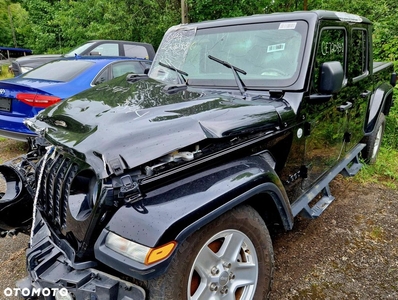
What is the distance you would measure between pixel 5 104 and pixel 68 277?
14.1ft

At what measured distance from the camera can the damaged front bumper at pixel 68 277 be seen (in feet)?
5.35

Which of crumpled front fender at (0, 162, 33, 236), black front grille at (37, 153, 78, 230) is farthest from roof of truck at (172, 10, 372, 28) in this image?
crumpled front fender at (0, 162, 33, 236)

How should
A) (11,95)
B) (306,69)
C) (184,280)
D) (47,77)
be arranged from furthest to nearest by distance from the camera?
1. (47,77)
2. (11,95)
3. (306,69)
4. (184,280)

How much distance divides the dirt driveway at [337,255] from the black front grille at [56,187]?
1.03 meters

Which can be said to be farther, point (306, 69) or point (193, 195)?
point (306, 69)

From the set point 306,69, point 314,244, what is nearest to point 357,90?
point 306,69

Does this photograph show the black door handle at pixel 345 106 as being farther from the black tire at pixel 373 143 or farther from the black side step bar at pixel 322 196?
the black tire at pixel 373 143

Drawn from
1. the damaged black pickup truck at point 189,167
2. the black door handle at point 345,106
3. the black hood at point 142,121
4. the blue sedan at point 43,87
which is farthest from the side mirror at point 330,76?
the blue sedan at point 43,87

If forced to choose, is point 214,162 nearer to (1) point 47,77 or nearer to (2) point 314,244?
(2) point 314,244

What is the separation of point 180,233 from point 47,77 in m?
4.90

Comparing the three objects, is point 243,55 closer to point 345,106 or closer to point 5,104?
point 345,106

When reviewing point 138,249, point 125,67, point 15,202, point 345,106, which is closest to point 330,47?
point 345,106

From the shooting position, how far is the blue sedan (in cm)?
478

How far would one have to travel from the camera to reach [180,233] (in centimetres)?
156
